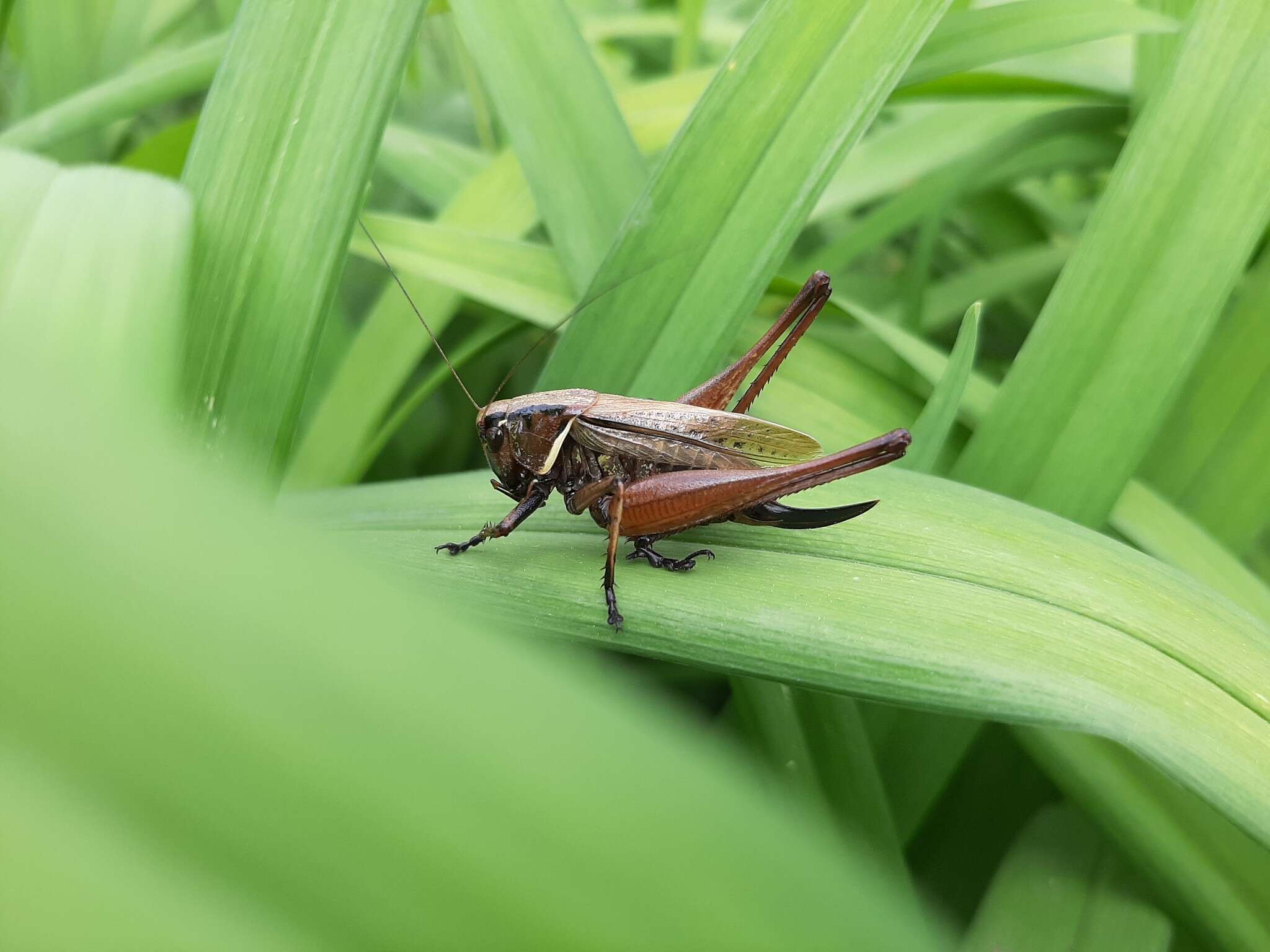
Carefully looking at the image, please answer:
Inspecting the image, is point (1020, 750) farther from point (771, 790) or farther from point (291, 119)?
point (291, 119)

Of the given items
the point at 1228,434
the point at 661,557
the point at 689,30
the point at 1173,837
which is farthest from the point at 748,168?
the point at 689,30

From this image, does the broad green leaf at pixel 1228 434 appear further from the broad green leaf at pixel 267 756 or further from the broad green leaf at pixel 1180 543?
the broad green leaf at pixel 267 756

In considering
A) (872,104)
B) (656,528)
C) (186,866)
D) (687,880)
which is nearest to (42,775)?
(186,866)

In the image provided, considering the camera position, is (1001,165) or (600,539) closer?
(600,539)

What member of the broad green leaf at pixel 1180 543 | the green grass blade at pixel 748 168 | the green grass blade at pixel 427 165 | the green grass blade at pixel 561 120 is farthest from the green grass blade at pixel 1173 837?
the green grass blade at pixel 427 165

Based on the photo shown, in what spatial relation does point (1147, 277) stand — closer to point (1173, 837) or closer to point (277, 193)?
point (1173, 837)

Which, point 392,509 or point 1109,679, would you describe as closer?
point 1109,679

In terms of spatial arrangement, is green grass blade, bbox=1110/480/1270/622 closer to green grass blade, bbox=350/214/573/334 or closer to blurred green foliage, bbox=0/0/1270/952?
blurred green foliage, bbox=0/0/1270/952

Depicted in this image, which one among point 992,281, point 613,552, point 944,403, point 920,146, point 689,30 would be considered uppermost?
point 689,30
